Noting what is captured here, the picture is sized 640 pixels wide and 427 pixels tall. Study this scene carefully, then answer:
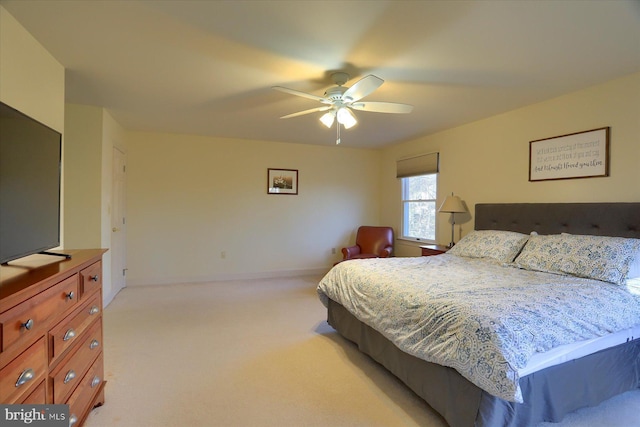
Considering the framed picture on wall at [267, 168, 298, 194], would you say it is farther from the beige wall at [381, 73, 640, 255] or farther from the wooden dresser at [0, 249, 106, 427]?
the wooden dresser at [0, 249, 106, 427]

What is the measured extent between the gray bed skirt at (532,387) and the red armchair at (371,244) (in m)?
2.88

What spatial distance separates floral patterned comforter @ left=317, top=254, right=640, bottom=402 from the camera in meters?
1.44

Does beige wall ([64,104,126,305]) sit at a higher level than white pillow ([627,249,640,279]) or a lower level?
higher

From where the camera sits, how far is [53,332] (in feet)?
4.32

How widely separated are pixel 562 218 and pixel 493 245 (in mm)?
651

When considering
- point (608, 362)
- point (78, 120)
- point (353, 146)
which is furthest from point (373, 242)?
point (78, 120)

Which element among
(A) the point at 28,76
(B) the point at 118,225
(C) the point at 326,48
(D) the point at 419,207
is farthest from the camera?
(D) the point at 419,207

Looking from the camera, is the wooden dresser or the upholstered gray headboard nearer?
the wooden dresser

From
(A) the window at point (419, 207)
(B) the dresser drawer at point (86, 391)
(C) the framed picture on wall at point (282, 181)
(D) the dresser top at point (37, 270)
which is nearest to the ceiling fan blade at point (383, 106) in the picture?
(D) the dresser top at point (37, 270)

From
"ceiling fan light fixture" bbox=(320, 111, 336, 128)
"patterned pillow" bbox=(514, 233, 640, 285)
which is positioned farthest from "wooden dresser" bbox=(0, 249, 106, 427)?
"patterned pillow" bbox=(514, 233, 640, 285)

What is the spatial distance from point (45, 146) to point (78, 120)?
2.27 m

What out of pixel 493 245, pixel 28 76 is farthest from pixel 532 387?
pixel 28 76

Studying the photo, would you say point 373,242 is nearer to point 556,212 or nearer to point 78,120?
point 556,212

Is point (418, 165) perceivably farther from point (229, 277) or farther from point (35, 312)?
point (35, 312)
